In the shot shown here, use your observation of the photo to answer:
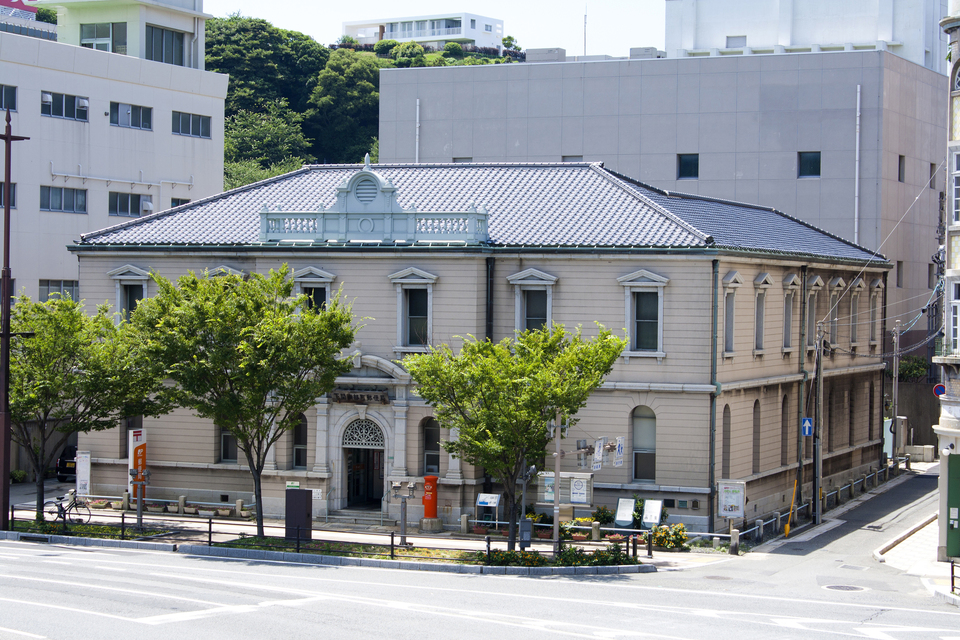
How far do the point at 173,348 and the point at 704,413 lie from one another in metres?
15.7

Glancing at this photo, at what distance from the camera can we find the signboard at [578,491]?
115 feet

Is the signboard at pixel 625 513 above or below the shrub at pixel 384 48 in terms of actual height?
below

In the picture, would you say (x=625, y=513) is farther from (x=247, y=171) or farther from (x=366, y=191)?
(x=247, y=171)

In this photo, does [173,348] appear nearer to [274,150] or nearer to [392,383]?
[392,383]

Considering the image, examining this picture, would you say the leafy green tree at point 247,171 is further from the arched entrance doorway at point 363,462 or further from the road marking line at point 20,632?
the road marking line at point 20,632

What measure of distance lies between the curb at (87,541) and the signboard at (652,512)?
1355 cm

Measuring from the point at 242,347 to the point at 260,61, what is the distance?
76833 millimetres

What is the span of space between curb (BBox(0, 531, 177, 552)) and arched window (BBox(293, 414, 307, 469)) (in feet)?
23.5

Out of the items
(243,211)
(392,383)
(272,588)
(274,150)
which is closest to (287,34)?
(274,150)

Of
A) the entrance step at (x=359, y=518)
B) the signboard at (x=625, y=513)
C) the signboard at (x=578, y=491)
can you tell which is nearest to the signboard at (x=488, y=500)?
the signboard at (x=578, y=491)

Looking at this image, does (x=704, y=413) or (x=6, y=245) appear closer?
(x=6, y=245)

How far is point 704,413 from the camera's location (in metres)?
35.4

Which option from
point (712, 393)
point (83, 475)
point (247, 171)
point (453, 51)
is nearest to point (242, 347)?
point (83, 475)

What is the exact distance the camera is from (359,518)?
37438 millimetres
